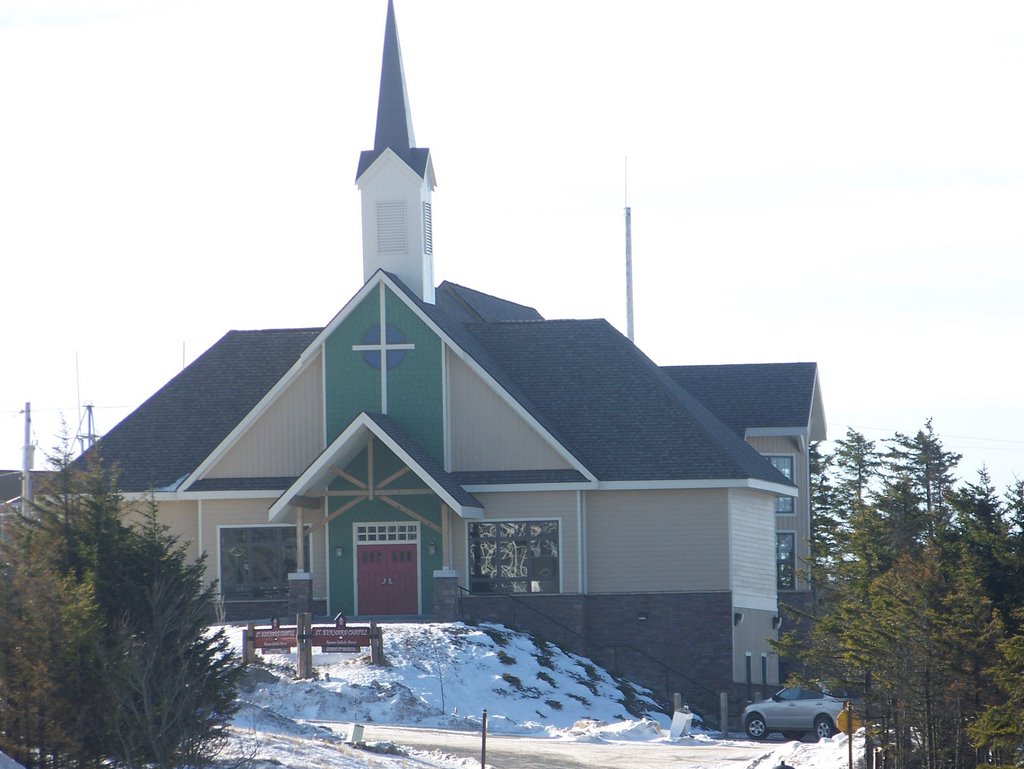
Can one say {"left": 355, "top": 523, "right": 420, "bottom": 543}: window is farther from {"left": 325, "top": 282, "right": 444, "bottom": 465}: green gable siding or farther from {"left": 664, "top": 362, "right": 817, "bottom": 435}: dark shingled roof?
{"left": 664, "top": 362, "right": 817, "bottom": 435}: dark shingled roof

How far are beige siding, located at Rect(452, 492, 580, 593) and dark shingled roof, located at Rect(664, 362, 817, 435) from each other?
10159 millimetres

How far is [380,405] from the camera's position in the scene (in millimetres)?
40812

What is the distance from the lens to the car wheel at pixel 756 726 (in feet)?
115

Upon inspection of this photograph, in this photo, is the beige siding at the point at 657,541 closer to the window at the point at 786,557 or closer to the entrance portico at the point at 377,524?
the entrance portico at the point at 377,524

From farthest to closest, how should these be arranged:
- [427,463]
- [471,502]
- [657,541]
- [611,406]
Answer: [611,406] < [657,541] < [471,502] < [427,463]

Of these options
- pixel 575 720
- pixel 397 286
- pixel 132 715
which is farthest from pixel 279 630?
pixel 132 715

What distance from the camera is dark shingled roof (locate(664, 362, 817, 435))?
49.0m

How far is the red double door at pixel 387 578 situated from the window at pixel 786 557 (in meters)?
15.5

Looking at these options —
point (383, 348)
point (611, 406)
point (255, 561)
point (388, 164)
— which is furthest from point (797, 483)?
point (255, 561)

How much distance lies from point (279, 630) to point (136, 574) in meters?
13.9

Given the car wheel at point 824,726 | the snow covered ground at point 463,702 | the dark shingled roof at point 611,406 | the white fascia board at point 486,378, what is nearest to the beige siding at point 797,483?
the dark shingled roof at point 611,406

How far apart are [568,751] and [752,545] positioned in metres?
15.3

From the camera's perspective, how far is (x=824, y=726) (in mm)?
34344

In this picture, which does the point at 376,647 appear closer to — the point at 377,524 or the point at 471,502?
the point at 471,502
